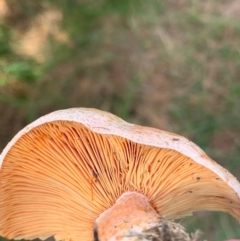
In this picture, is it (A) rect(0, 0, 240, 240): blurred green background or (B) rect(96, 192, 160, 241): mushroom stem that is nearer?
(B) rect(96, 192, 160, 241): mushroom stem

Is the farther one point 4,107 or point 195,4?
point 195,4

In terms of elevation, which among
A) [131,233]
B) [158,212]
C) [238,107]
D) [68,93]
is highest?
[68,93]

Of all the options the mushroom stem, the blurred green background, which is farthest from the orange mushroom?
the blurred green background

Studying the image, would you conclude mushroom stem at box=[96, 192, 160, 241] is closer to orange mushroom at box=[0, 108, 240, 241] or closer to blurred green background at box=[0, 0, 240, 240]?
orange mushroom at box=[0, 108, 240, 241]

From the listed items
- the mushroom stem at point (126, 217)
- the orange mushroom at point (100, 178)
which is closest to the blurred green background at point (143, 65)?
the orange mushroom at point (100, 178)

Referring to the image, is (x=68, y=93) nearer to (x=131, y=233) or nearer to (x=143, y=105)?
(x=143, y=105)

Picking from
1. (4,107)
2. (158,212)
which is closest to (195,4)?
(4,107)
